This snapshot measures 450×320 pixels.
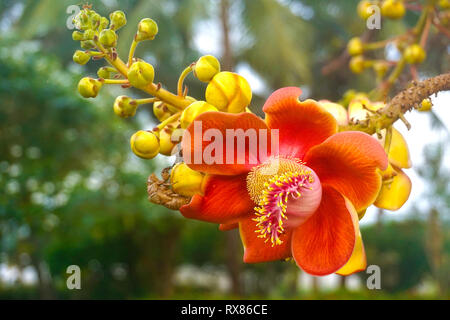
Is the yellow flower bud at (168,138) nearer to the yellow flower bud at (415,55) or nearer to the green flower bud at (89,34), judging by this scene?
the green flower bud at (89,34)

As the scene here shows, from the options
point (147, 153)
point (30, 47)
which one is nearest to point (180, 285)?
point (30, 47)

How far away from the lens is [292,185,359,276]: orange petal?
41 cm

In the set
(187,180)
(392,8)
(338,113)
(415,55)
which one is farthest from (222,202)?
(392,8)

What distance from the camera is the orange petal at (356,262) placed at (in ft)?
1.38

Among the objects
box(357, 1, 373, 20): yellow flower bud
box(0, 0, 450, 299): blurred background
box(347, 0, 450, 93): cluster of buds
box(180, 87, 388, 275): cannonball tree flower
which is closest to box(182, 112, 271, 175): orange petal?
box(180, 87, 388, 275): cannonball tree flower

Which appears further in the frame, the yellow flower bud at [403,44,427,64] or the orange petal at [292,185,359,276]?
the yellow flower bud at [403,44,427,64]

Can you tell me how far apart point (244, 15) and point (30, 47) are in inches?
134

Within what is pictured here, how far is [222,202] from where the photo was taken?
439 mm

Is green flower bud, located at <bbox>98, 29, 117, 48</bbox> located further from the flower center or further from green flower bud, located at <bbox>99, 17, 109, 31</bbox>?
the flower center

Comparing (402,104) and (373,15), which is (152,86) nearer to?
(402,104)

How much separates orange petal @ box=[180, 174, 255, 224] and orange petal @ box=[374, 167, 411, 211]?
0.42 feet

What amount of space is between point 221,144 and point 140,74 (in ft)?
0.30

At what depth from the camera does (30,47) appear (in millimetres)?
5559

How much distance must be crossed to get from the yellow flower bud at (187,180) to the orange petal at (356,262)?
14 centimetres
